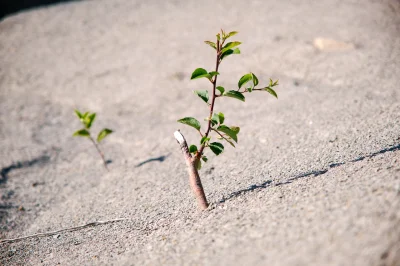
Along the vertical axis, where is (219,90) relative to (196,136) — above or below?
above

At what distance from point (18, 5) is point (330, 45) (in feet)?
24.4

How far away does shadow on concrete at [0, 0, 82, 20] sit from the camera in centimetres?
812

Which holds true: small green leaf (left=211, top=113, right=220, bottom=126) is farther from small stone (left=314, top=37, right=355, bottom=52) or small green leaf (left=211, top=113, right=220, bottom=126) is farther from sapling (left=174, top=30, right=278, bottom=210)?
small stone (left=314, top=37, right=355, bottom=52)

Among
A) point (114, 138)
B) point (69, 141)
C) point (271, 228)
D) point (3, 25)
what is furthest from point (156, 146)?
point (3, 25)

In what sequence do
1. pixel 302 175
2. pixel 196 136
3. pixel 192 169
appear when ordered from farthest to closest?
pixel 196 136, pixel 302 175, pixel 192 169

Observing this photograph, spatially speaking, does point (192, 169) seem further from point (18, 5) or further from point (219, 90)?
point (18, 5)

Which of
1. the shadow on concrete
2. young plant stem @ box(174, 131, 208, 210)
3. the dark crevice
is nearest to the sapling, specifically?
young plant stem @ box(174, 131, 208, 210)

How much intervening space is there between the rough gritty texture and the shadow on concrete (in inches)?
39.2

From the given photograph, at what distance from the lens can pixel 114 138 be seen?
4.34 metres

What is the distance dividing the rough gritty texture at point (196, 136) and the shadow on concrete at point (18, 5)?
1.00 metres

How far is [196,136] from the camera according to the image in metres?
3.87

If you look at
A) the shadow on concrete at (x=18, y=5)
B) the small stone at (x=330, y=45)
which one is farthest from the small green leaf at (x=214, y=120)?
the shadow on concrete at (x=18, y=5)

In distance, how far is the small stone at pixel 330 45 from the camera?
489 cm

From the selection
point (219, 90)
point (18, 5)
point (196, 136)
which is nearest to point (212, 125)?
point (219, 90)
